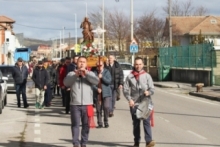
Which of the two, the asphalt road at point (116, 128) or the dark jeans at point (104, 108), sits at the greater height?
the dark jeans at point (104, 108)

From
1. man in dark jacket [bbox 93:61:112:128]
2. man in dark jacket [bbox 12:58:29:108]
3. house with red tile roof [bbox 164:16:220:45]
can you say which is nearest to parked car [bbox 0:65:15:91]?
man in dark jacket [bbox 12:58:29:108]

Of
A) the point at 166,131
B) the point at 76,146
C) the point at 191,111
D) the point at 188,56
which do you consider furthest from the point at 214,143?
the point at 188,56

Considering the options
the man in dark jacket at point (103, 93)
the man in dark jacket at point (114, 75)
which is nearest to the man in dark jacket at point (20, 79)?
the man in dark jacket at point (114, 75)

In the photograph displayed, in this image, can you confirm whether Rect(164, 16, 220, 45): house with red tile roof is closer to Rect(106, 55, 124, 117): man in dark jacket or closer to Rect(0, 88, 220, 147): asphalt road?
Rect(0, 88, 220, 147): asphalt road

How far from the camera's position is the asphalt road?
471 inches

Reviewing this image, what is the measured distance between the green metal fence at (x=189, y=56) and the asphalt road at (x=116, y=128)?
1337cm

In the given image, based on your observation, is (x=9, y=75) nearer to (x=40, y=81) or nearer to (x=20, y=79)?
(x=20, y=79)

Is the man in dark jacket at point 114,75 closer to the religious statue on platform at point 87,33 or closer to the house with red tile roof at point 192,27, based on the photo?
the religious statue on platform at point 87,33

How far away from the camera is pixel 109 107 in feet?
47.5

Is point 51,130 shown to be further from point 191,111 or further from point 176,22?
point 176,22

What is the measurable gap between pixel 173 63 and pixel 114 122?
92.2 ft

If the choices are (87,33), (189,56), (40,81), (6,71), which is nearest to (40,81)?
(40,81)

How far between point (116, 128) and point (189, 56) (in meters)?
25.2

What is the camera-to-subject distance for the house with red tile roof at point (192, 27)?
82000 millimetres
